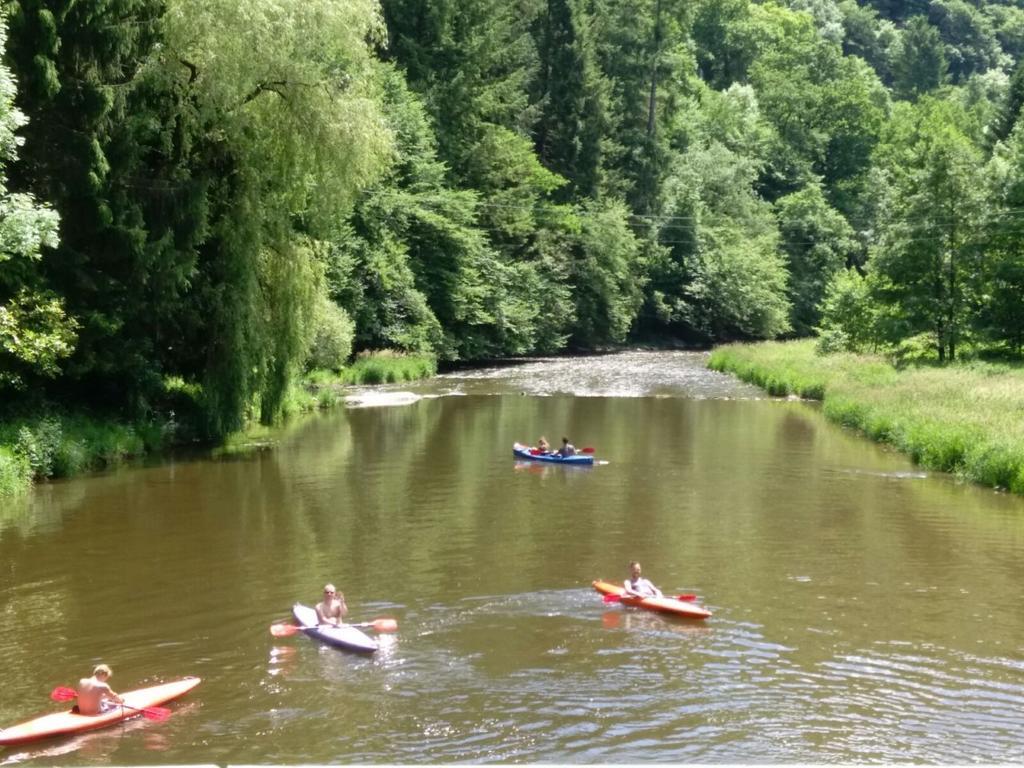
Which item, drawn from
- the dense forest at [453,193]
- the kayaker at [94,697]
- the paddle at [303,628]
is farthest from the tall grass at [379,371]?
the kayaker at [94,697]

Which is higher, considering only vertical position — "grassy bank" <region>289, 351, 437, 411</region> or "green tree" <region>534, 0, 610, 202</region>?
"green tree" <region>534, 0, 610, 202</region>

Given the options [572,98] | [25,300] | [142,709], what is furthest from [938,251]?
[142,709]

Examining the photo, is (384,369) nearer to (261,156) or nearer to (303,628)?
(261,156)

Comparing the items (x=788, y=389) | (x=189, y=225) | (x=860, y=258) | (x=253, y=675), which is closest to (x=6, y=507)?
(x=189, y=225)

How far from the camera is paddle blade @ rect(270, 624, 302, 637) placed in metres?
16.0

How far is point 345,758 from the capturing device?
12062mm

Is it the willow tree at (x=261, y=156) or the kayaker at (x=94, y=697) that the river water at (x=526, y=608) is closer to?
the kayaker at (x=94, y=697)

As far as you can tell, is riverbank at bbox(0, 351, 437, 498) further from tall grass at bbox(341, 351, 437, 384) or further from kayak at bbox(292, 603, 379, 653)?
tall grass at bbox(341, 351, 437, 384)

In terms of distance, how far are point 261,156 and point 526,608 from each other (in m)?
17.2

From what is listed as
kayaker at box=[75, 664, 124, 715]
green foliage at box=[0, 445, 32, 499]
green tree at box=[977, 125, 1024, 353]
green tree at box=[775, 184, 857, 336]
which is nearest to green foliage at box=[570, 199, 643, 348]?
green tree at box=[775, 184, 857, 336]

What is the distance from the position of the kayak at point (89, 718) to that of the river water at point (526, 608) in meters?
0.13

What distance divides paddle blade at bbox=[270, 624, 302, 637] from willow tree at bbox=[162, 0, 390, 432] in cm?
1533

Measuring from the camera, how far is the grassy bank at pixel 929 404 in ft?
93.4

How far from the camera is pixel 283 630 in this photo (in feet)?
52.7
